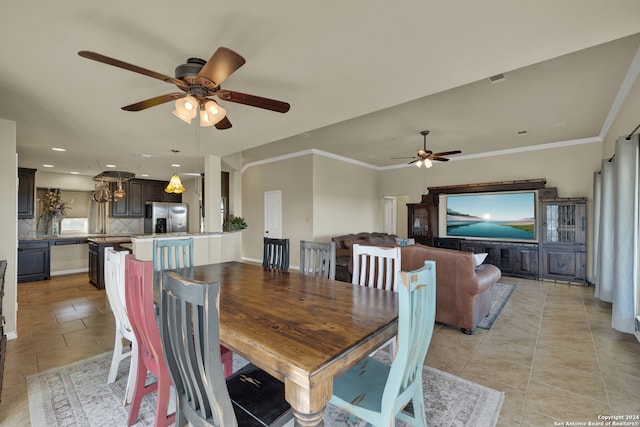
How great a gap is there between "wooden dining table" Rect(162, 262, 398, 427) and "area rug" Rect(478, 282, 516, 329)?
2.21 metres

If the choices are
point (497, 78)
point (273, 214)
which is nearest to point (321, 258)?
point (497, 78)

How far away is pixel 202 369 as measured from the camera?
104 cm

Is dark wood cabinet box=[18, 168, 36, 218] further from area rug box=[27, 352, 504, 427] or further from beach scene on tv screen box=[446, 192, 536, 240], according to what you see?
beach scene on tv screen box=[446, 192, 536, 240]

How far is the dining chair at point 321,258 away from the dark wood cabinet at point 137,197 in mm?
7001

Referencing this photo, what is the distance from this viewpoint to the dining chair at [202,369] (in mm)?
987

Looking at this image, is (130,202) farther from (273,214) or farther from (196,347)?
(196,347)

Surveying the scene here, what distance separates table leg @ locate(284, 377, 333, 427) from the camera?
0.99 m

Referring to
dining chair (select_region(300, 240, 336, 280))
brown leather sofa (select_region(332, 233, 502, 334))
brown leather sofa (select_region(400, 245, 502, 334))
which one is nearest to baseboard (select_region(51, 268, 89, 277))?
dining chair (select_region(300, 240, 336, 280))

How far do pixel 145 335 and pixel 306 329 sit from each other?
3.14 ft

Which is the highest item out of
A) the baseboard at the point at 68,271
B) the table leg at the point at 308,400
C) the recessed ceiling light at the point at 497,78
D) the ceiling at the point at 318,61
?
the recessed ceiling light at the point at 497,78

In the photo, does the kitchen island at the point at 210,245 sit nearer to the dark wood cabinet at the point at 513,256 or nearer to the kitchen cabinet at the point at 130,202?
the kitchen cabinet at the point at 130,202

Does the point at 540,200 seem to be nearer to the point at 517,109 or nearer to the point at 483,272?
the point at 517,109

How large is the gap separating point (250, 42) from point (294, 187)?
4833 millimetres

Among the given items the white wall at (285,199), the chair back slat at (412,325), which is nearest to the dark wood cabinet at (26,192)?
the white wall at (285,199)
